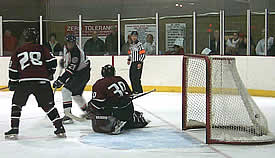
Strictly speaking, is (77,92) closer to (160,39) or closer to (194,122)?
(194,122)

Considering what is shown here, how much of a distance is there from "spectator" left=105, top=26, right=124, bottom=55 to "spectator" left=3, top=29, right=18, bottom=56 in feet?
7.40

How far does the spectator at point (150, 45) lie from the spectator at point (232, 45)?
1774mm

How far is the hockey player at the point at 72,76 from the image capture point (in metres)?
6.59

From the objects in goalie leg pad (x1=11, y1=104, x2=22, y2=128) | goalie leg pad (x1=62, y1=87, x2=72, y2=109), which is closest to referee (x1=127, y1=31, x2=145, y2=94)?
goalie leg pad (x1=62, y1=87, x2=72, y2=109)

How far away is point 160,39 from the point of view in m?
12.0

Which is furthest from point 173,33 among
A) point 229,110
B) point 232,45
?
point 229,110

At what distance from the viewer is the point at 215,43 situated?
1141 cm

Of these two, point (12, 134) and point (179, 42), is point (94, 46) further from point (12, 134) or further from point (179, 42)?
point (12, 134)

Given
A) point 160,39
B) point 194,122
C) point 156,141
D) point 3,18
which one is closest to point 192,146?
point 156,141

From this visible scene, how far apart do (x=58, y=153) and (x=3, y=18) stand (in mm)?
7949

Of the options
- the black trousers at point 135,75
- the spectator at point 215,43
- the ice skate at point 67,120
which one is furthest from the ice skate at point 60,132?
the spectator at point 215,43

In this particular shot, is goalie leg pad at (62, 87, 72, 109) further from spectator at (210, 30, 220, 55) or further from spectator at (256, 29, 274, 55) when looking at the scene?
spectator at (210, 30, 220, 55)

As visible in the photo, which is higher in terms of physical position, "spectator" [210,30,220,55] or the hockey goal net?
"spectator" [210,30,220,55]

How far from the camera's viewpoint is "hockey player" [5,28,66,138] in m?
5.49
